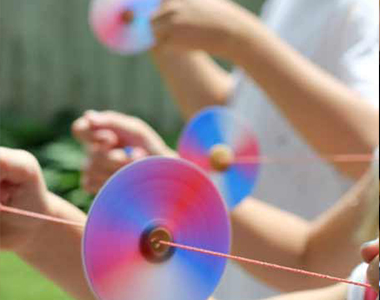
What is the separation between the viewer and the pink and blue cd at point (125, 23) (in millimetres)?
980

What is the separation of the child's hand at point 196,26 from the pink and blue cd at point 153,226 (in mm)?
416

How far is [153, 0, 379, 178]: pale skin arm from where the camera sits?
3.09 feet

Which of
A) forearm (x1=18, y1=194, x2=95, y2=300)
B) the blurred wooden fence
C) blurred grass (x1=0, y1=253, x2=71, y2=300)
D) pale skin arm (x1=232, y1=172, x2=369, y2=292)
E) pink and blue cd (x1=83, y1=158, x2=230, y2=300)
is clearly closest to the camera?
pink and blue cd (x1=83, y1=158, x2=230, y2=300)

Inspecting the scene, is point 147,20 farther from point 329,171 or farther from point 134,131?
point 329,171

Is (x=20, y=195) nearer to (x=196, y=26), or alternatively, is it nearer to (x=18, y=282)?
(x=196, y=26)

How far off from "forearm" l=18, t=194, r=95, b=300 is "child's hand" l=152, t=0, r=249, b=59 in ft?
1.11

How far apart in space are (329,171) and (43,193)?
0.48 metres

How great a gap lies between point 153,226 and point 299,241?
1.34 ft

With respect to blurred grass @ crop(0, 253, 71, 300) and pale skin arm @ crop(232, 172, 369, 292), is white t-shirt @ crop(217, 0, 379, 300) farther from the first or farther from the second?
blurred grass @ crop(0, 253, 71, 300)

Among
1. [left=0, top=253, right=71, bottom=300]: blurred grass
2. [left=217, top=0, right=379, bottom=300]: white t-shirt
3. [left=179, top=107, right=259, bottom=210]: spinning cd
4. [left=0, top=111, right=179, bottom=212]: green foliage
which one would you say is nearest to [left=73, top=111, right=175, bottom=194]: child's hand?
[left=179, top=107, right=259, bottom=210]: spinning cd

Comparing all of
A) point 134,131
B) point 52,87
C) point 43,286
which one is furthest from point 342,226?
point 52,87

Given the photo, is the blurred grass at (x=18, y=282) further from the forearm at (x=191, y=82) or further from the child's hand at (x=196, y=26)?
the child's hand at (x=196, y=26)

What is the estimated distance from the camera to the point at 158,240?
1.75 ft

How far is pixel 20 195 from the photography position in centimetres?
61
